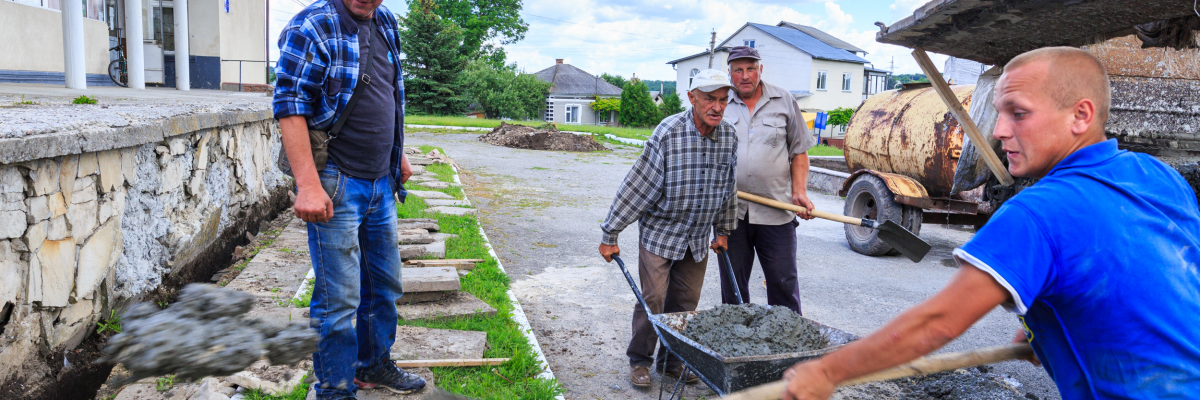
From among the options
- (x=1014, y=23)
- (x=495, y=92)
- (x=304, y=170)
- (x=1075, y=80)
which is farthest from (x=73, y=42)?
(x=495, y=92)

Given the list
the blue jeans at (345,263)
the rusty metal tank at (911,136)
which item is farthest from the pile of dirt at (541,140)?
the blue jeans at (345,263)

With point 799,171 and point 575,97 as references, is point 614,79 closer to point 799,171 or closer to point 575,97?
point 575,97

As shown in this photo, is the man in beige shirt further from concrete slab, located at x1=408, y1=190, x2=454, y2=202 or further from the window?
the window

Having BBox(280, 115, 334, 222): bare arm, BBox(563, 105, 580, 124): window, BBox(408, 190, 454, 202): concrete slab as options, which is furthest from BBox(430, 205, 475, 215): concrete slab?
BBox(563, 105, 580, 124): window

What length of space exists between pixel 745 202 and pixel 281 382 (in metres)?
2.75

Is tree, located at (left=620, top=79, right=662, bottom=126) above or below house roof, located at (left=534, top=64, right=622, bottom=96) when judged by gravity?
below

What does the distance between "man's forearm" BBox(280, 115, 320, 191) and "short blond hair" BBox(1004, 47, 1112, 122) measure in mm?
2419

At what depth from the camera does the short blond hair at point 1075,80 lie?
1566 mm

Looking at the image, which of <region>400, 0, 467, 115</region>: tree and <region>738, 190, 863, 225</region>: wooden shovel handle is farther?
<region>400, 0, 467, 115</region>: tree

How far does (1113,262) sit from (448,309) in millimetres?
3904

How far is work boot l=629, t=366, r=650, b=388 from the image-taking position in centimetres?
403

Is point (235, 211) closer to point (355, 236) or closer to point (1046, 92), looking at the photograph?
point (355, 236)

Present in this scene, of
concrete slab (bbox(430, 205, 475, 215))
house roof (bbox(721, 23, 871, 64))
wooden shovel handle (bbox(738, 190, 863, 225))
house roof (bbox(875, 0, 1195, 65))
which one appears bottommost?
concrete slab (bbox(430, 205, 475, 215))

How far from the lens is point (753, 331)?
10.4 feet
